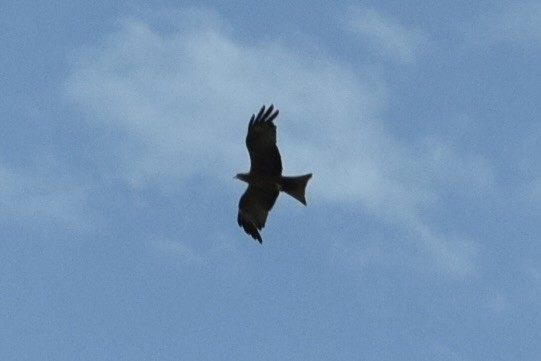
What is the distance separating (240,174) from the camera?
107ft

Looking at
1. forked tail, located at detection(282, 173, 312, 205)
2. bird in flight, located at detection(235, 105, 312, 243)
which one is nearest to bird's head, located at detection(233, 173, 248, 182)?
bird in flight, located at detection(235, 105, 312, 243)

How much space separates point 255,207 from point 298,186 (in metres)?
1.88

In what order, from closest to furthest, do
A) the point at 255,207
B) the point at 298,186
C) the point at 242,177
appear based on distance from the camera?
the point at 298,186 → the point at 242,177 → the point at 255,207

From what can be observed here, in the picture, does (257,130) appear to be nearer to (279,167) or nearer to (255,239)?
(279,167)

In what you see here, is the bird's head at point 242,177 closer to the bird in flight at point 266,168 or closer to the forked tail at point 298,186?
the bird in flight at point 266,168

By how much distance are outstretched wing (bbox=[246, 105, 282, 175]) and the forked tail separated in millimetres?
468

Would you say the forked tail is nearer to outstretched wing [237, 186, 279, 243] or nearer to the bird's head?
outstretched wing [237, 186, 279, 243]

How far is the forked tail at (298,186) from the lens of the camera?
31.6m

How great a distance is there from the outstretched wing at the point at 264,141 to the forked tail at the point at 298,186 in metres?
0.47

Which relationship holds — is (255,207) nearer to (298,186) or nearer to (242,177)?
(242,177)

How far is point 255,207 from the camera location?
109 ft

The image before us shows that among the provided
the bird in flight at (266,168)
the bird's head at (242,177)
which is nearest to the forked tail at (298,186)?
the bird in flight at (266,168)

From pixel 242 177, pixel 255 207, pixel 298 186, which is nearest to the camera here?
pixel 298 186

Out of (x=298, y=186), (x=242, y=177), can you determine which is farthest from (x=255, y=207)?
(x=298, y=186)
